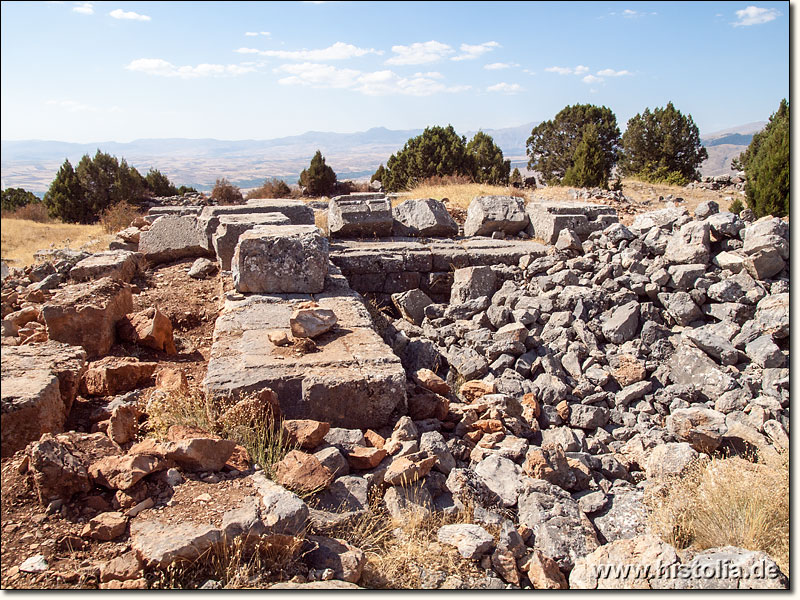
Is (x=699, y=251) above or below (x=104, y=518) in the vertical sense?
above

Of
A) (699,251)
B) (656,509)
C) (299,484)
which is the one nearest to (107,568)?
(299,484)

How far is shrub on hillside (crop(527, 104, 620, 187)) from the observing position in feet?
114

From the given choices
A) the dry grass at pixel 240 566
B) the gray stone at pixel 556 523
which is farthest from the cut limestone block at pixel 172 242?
the dry grass at pixel 240 566

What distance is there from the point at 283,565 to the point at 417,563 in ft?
2.02

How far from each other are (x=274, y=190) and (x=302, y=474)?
21.0m

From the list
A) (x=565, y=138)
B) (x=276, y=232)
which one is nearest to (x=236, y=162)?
(x=276, y=232)

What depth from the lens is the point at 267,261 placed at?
5391 mm

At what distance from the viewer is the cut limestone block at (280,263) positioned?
536cm

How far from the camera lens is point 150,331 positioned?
4.66 metres

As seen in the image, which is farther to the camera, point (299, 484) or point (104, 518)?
point (299, 484)

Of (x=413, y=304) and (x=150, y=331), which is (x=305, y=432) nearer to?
(x=150, y=331)

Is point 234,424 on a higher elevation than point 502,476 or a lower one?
higher

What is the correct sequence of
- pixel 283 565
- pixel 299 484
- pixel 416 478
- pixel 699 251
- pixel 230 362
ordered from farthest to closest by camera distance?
pixel 699 251, pixel 230 362, pixel 416 478, pixel 299 484, pixel 283 565

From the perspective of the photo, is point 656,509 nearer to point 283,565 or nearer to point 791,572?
point 791,572
